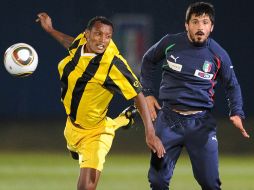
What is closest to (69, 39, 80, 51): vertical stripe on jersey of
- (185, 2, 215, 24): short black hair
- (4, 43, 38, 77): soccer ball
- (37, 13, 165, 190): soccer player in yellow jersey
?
(37, 13, 165, 190): soccer player in yellow jersey

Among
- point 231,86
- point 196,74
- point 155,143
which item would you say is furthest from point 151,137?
point 231,86

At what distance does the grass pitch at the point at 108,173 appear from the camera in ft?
35.9

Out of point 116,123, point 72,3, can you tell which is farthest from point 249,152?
point 116,123

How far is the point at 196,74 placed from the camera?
7320 millimetres

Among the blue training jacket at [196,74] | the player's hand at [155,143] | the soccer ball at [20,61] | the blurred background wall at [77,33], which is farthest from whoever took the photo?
the blurred background wall at [77,33]

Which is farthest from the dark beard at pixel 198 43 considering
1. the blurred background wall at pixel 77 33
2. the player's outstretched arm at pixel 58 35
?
the blurred background wall at pixel 77 33

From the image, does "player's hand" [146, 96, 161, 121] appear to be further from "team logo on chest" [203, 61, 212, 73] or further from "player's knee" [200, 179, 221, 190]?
"player's knee" [200, 179, 221, 190]

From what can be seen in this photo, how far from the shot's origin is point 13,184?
36.1 ft

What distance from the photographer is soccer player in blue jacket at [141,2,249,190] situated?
726 cm

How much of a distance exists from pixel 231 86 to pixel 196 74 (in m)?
0.34

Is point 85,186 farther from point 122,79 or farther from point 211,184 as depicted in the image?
point 211,184

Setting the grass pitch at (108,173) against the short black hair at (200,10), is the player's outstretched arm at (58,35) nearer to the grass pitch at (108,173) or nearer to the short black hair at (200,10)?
the short black hair at (200,10)

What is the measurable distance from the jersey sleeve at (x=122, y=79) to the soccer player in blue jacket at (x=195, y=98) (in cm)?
39

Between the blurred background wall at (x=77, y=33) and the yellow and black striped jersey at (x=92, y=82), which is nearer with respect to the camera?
the yellow and black striped jersey at (x=92, y=82)
